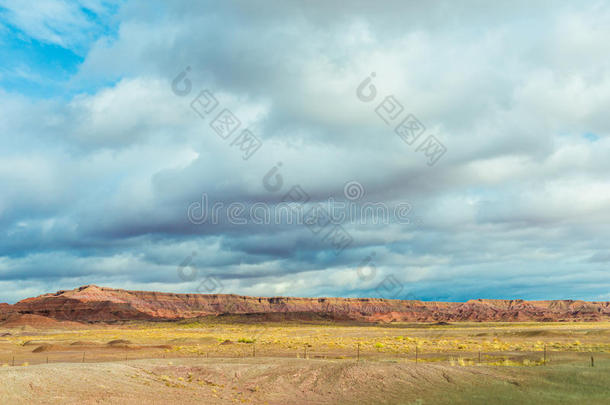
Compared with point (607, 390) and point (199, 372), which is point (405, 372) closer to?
point (607, 390)

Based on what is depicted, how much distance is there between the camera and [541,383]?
1225 inches

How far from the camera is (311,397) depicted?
30.4 m

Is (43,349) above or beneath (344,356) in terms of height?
beneath

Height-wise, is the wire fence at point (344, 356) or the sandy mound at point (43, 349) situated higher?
the wire fence at point (344, 356)

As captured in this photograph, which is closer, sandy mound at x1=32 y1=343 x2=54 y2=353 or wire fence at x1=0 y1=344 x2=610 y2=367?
wire fence at x1=0 y1=344 x2=610 y2=367

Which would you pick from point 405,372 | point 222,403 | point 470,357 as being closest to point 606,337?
point 470,357

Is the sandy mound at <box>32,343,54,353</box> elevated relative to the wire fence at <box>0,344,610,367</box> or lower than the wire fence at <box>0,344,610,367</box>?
lower

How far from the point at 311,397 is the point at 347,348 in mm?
35451

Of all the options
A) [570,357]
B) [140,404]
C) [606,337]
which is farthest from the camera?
[606,337]

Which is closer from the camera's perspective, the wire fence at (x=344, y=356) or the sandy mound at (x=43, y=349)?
Result: the wire fence at (x=344, y=356)

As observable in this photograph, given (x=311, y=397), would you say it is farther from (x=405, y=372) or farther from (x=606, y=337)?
(x=606, y=337)

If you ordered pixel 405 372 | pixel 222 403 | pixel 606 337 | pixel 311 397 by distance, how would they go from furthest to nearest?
pixel 606 337
pixel 405 372
pixel 311 397
pixel 222 403

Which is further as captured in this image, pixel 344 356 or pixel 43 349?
pixel 43 349

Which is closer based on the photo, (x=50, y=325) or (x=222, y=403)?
(x=222, y=403)
